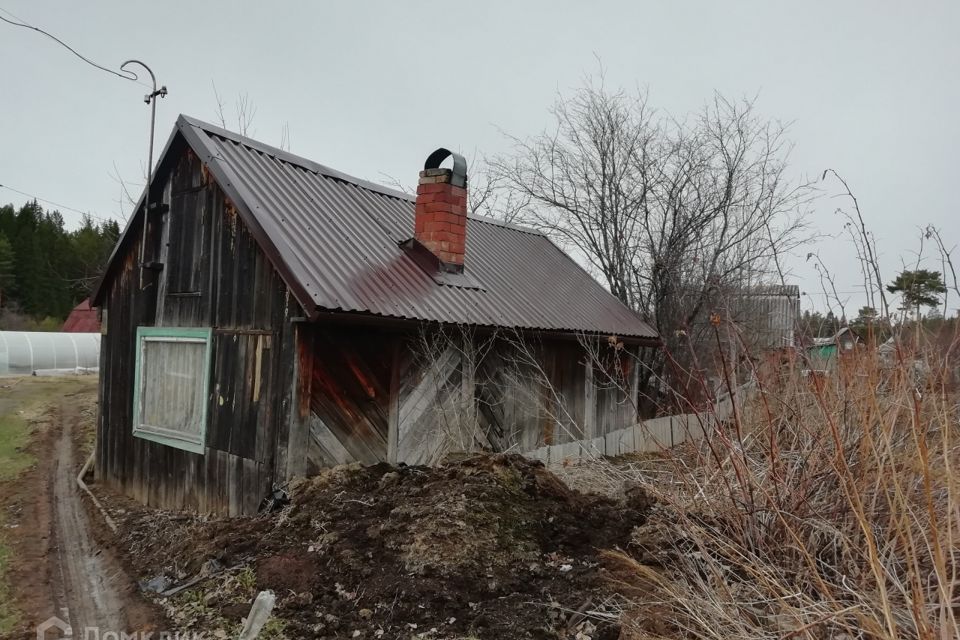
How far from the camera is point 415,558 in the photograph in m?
4.81

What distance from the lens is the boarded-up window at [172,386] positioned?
7711 millimetres

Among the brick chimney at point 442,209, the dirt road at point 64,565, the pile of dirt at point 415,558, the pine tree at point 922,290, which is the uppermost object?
the brick chimney at point 442,209

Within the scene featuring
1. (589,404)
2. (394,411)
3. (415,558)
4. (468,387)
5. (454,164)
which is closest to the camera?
(415,558)

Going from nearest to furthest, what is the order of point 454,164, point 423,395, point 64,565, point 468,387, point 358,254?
point 64,565
point 423,395
point 358,254
point 468,387
point 454,164

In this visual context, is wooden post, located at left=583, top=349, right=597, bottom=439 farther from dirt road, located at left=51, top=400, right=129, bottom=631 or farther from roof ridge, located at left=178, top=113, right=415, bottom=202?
dirt road, located at left=51, top=400, right=129, bottom=631

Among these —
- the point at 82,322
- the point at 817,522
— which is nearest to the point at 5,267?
the point at 82,322

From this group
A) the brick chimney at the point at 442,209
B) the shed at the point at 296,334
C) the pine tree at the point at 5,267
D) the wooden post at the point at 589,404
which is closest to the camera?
the shed at the point at 296,334

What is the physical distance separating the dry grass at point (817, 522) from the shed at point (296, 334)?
230 cm

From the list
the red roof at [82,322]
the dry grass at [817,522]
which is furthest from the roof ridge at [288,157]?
the red roof at [82,322]

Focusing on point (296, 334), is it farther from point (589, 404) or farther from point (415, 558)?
point (589, 404)

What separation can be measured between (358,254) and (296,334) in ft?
5.96

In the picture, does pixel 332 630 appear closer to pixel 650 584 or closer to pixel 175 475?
pixel 650 584

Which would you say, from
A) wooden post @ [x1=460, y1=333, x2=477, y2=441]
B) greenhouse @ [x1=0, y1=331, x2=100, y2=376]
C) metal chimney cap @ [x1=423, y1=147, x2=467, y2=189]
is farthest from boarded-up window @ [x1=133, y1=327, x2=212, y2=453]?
greenhouse @ [x1=0, y1=331, x2=100, y2=376]

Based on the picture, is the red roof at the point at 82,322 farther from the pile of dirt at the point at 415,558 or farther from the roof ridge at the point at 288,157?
the pile of dirt at the point at 415,558
